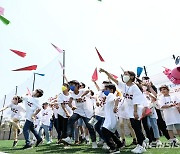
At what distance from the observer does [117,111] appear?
576 cm

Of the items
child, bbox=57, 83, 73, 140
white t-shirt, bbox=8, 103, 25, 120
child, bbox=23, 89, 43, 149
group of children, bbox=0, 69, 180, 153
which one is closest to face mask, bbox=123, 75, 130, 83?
group of children, bbox=0, 69, 180, 153

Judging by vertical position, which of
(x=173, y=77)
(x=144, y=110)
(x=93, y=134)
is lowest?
(x=93, y=134)

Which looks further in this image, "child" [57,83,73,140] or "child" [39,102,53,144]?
"child" [39,102,53,144]

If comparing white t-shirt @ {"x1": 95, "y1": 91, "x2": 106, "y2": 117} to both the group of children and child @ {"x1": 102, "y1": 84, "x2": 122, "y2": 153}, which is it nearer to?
the group of children

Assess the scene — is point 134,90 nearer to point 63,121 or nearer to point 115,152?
point 115,152

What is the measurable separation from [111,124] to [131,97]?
27.1 inches

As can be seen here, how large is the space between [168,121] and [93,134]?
1.85m

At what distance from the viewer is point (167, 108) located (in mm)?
6281

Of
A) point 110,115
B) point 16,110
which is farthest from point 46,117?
point 110,115

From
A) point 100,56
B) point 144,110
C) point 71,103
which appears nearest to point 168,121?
point 144,110

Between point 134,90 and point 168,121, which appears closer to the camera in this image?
point 134,90

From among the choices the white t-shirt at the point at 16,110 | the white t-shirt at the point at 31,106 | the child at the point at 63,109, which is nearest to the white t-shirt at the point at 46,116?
the white t-shirt at the point at 16,110

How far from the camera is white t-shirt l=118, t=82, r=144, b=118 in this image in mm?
5109

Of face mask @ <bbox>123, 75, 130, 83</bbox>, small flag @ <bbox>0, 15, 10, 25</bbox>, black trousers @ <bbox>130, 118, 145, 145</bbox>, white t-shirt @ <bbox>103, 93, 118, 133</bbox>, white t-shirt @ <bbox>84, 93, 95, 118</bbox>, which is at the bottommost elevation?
black trousers @ <bbox>130, 118, 145, 145</bbox>
